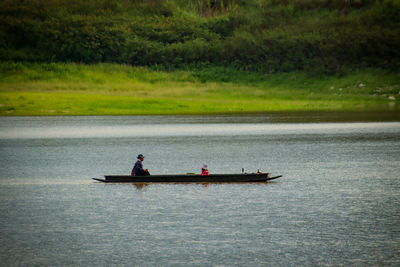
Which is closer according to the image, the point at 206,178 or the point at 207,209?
the point at 207,209

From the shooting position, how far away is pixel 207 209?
34.0 metres

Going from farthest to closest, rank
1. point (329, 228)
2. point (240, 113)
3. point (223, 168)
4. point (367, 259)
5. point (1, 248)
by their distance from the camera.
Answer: point (240, 113) < point (223, 168) < point (329, 228) < point (1, 248) < point (367, 259)

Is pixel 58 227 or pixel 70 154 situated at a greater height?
pixel 70 154

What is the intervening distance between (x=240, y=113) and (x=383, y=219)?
112660 mm

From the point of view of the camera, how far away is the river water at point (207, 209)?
25625 mm

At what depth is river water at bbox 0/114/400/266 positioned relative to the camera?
2562 centimetres

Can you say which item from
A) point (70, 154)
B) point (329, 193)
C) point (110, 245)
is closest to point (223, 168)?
point (329, 193)

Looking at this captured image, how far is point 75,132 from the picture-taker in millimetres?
93875

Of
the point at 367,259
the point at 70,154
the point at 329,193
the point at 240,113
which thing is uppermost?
the point at 240,113

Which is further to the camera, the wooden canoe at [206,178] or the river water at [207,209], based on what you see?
the wooden canoe at [206,178]

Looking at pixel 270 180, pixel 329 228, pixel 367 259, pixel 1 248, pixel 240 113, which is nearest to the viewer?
pixel 367 259

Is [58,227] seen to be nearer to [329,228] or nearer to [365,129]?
[329,228]

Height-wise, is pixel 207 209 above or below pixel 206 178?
below

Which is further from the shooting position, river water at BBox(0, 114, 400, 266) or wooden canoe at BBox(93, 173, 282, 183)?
wooden canoe at BBox(93, 173, 282, 183)
